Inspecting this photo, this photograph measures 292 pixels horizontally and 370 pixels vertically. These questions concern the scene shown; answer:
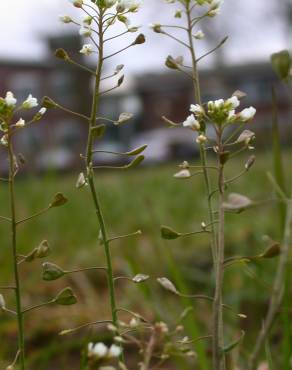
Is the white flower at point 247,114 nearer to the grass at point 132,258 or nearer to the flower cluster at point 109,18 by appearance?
the flower cluster at point 109,18

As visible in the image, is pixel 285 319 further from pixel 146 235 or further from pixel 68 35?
pixel 68 35

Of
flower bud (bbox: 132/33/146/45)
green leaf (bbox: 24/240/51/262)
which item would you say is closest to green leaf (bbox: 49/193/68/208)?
green leaf (bbox: 24/240/51/262)

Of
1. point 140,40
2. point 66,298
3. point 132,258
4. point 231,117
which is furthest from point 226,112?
point 132,258

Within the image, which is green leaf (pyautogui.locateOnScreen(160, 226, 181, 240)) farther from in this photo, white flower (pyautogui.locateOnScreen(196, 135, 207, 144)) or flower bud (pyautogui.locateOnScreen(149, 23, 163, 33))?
flower bud (pyautogui.locateOnScreen(149, 23, 163, 33))

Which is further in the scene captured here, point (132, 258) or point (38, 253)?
point (132, 258)

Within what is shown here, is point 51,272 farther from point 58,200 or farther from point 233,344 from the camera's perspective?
point 233,344

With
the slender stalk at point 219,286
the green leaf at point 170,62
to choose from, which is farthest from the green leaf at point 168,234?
the green leaf at point 170,62
